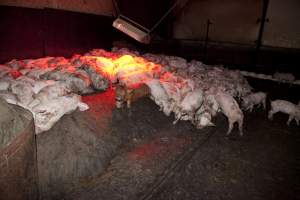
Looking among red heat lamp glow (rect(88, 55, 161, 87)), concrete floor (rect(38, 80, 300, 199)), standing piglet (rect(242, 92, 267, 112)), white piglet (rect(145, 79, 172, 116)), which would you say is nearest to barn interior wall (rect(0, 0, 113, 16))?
red heat lamp glow (rect(88, 55, 161, 87))

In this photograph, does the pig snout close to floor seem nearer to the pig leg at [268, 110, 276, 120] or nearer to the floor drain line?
the floor drain line

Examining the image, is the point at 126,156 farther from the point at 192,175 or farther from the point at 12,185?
the point at 12,185

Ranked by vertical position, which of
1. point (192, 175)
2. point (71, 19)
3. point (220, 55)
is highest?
point (71, 19)

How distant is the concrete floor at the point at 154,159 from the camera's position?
3609mm

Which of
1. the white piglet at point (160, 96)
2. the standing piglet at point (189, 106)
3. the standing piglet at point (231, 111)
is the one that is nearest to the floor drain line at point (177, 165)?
the standing piglet at point (231, 111)

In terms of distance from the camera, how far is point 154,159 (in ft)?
14.3

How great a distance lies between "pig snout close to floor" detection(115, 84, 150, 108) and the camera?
17.5 feet

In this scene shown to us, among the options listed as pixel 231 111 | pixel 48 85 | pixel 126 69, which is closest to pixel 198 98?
pixel 231 111

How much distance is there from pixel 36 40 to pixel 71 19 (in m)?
1.42

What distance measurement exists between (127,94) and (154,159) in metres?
1.68

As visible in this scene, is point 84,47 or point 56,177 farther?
point 84,47

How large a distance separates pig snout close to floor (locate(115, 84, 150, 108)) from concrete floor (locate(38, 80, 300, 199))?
203 mm

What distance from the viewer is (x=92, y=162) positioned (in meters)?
3.98

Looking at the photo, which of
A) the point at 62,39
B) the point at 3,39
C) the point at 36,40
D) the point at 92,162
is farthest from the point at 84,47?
the point at 92,162
